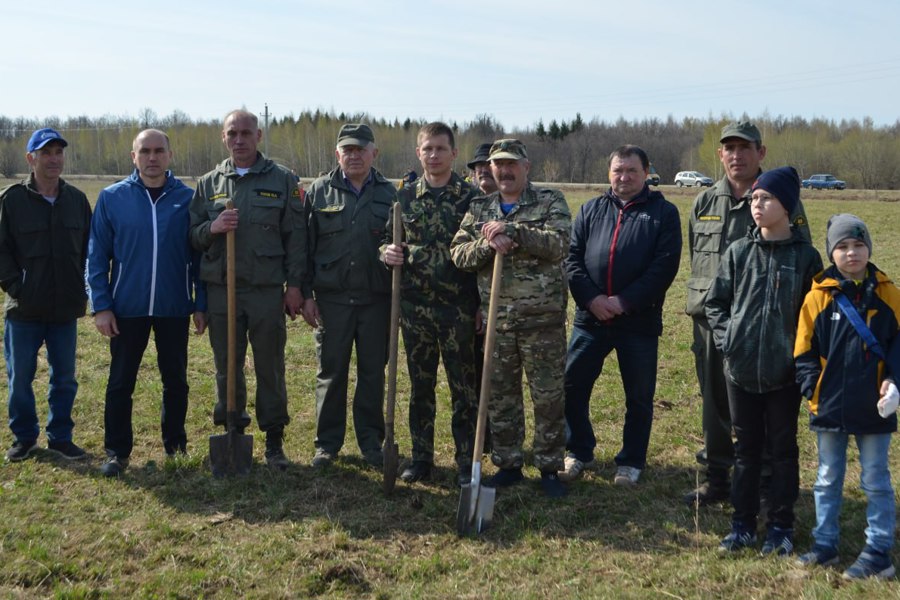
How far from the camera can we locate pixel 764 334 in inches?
169

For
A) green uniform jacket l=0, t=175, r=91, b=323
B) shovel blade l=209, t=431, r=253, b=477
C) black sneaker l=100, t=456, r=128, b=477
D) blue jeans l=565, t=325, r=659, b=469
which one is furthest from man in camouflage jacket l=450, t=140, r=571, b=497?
green uniform jacket l=0, t=175, r=91, b=323

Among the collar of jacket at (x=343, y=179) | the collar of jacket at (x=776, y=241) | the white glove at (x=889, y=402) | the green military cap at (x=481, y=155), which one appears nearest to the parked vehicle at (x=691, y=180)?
the green military cap at (x=481, y=155)

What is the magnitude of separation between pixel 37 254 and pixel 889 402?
5.77m

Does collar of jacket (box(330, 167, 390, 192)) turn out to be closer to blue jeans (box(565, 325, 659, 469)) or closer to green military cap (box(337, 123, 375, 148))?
green military cap (box(337, 123, 375, 148))

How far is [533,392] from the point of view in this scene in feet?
17.1

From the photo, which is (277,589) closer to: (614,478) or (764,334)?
(614,478)

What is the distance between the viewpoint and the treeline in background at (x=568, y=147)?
6994 cm

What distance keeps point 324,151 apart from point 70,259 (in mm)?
88933

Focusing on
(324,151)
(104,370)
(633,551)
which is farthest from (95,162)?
(633,551)

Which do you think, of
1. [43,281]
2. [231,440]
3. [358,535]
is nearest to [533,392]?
[358,535]

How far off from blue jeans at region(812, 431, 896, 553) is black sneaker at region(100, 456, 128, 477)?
4.66 meters

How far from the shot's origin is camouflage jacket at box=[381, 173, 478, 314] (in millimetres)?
5391

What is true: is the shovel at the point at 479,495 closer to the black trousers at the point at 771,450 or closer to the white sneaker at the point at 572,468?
the white sneaker at the point at 572,468

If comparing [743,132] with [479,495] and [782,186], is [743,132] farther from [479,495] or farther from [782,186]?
[479,495]
